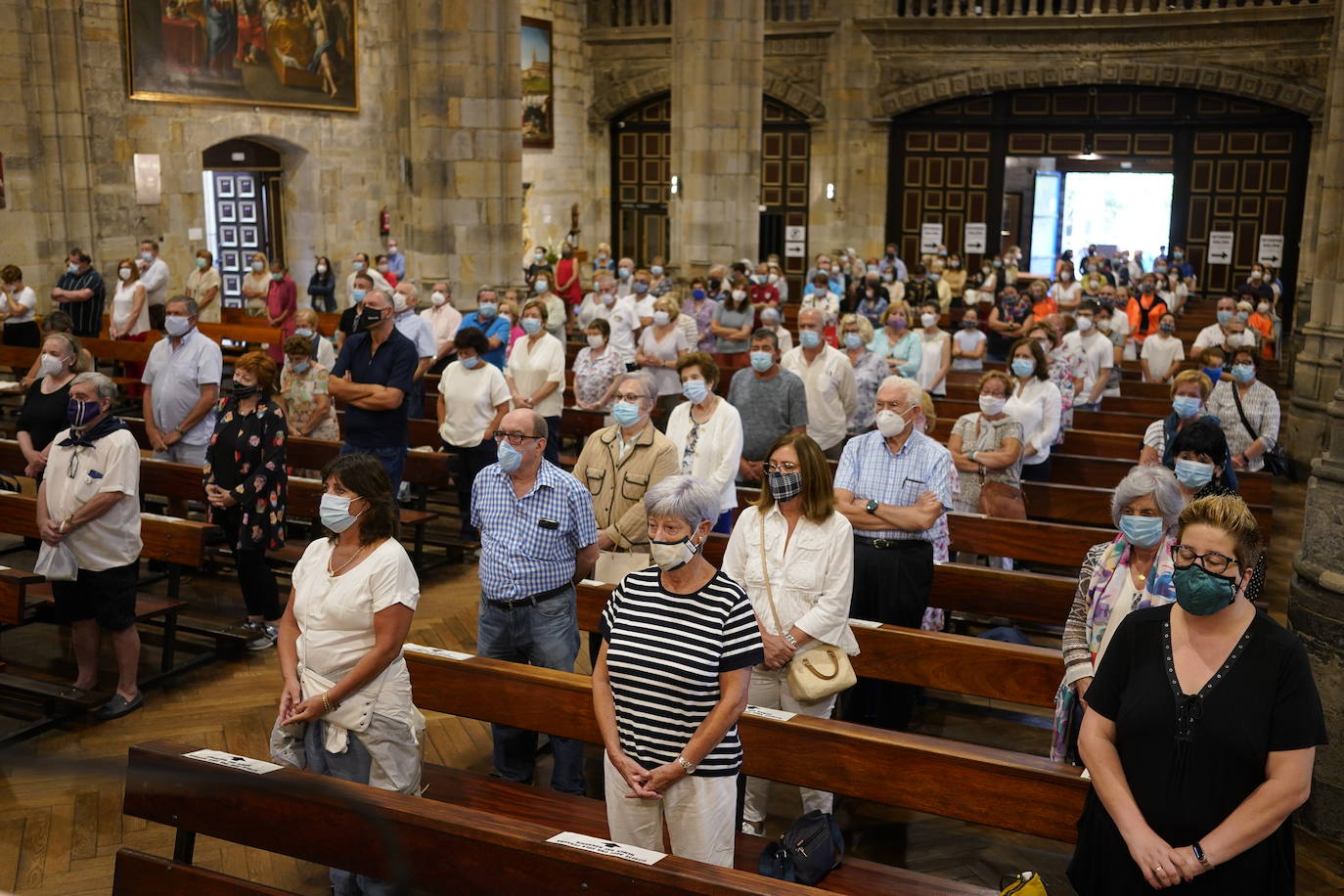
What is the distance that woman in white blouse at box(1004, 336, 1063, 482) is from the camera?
809cm

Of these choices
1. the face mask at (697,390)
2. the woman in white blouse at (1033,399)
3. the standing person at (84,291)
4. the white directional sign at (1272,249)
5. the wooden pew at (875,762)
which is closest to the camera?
the wooden pew at (875,762)

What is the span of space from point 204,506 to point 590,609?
466 cm

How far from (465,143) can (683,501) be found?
9978 millimetres

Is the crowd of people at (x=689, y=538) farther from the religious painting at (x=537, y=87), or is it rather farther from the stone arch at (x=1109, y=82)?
the religious painting at (x=537, y=87)

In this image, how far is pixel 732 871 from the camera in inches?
131

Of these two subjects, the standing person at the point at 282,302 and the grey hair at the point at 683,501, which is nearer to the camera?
the grey hair at the point at 683,501

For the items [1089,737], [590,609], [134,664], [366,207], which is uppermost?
[366,207]

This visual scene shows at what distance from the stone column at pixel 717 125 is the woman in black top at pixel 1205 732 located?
50.5 feet

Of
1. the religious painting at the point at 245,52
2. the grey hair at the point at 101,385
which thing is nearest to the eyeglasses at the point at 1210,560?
the grey hair at the point at 101,385

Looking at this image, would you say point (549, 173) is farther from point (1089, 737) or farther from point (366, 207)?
point (1089, 737)

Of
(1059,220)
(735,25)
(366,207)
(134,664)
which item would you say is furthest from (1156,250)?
(134,664)

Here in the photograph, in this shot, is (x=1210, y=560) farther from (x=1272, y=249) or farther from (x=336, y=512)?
(x=1272, y=249)

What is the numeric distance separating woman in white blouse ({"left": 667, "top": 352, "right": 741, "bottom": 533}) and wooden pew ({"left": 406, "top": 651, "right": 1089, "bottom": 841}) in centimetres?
191

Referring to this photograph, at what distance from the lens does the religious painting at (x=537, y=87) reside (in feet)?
85.5
